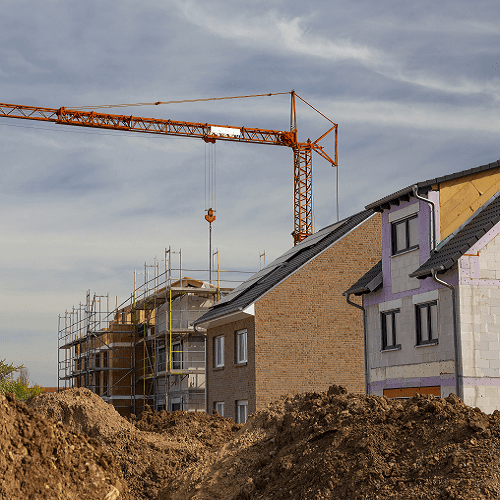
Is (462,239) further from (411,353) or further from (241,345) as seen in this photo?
(241,345)

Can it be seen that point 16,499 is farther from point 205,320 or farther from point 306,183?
point 306,183

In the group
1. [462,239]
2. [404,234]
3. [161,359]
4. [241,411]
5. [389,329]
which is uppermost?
[404,234]

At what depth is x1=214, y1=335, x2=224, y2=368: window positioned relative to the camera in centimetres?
2675

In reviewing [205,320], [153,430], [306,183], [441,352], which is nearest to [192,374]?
[205,320]

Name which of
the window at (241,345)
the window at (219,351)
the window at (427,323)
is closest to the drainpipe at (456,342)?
the window at (427,323)

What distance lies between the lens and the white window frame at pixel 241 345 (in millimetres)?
24708

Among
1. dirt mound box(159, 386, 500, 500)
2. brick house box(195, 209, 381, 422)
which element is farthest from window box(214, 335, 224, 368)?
dirt mound box(159, 386, 500, 500)

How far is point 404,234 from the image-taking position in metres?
18.4

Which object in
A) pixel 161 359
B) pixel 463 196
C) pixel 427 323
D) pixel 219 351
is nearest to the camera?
pixel 427 323

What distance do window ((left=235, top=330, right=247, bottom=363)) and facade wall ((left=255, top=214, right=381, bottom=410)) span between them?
1.18 metres

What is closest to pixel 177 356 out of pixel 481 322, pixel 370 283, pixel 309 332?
pixel 309 332

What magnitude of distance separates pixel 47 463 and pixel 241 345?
17.8 m

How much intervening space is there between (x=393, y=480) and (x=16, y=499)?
4.06m

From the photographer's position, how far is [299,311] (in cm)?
2442
